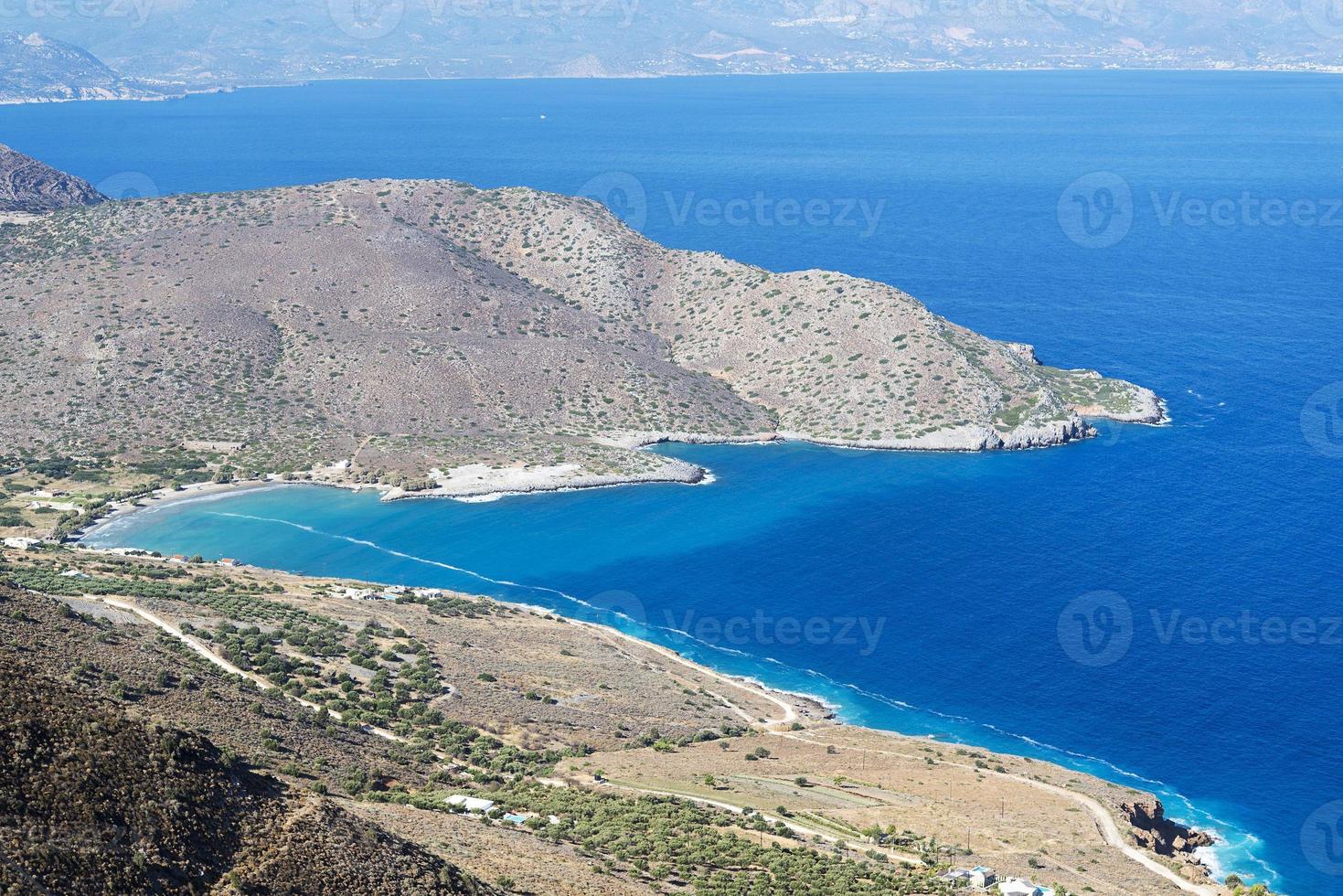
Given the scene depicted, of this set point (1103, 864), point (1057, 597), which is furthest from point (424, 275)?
point (1103, 864)

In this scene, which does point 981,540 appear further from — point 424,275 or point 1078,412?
point 424,275
